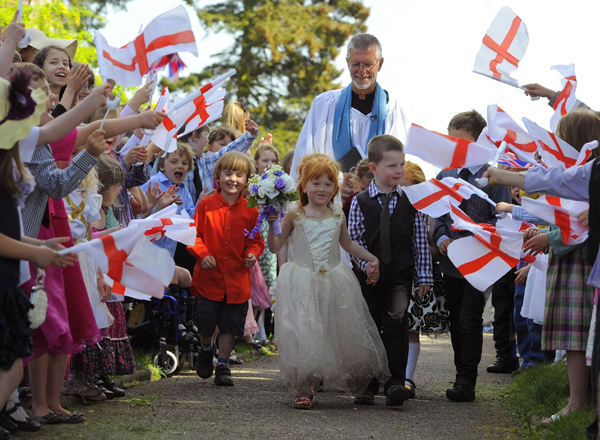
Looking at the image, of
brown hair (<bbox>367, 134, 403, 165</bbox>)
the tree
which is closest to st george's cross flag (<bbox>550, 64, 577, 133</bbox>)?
brown hair (<bbox>367, 134, 403, 165</bbox>)

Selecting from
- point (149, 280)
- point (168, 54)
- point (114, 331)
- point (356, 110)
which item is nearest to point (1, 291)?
point (149, 280)

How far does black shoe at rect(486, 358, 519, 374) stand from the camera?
8.97 m

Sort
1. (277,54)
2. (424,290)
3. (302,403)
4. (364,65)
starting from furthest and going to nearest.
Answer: (277,54), (364,65), (424,290), (302,403)

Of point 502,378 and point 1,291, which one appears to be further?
point 502,378

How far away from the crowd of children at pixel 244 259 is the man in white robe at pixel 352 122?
0.59m

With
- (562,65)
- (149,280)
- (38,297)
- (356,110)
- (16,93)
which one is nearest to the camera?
(16,93)

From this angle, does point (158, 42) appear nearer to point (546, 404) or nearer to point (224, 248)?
point (224, 248)

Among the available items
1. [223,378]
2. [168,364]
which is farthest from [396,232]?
[168,364]

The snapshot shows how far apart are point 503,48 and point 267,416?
3.02 m

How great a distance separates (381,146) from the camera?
21.8ft

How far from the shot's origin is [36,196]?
468cm

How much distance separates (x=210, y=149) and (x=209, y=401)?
14.8 ft

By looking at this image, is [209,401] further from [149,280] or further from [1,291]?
[1,291]

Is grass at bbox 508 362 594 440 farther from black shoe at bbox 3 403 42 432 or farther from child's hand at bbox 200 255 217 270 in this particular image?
black shoe at bbox 3 403 42 432
